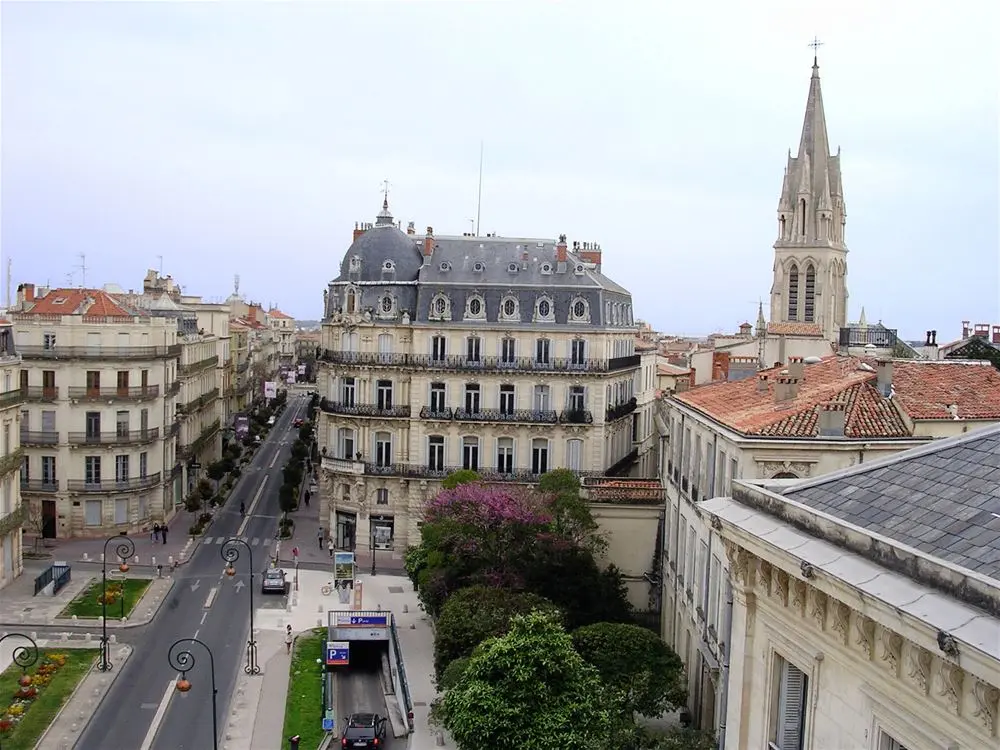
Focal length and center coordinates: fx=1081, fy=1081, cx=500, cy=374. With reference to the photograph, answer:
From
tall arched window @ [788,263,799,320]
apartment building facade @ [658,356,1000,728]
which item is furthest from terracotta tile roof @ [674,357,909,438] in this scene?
tall arched window @ [788,263,799,320]

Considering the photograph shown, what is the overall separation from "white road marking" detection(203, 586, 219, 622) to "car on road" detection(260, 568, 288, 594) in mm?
2005

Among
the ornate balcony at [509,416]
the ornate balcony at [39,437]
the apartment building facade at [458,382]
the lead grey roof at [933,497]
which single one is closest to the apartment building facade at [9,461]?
the ornate balcony at [39,437]

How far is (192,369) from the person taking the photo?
237 feet

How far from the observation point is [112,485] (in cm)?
5797

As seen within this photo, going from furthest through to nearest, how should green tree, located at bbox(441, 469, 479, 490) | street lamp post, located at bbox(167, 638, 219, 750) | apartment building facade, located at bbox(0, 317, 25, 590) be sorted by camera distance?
green tree, located at bbox(441, 469, 479, 490), apartment building facade, located at bbox(0, 317, 25, 590), street lamp post, located at bbox(167, 638, 219, 750)

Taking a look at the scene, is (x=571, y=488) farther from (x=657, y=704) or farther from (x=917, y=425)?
(x=917, y=425)

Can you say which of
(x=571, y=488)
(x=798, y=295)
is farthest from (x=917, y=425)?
(x=798, y=295)

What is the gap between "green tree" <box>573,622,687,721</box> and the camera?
98.5 ft

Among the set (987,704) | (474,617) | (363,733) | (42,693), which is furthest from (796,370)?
(987,704)

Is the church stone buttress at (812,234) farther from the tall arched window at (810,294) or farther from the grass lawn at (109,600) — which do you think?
the grass lawn at (109,600)

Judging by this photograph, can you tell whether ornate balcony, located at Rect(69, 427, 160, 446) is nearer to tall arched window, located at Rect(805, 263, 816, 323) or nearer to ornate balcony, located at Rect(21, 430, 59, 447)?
ornate balcony, located at Rect(21, 430, 59, 447)

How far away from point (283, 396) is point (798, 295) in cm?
6755

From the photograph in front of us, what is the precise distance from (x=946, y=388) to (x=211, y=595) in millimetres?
31820

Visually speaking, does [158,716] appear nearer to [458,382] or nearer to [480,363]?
[458,382]
